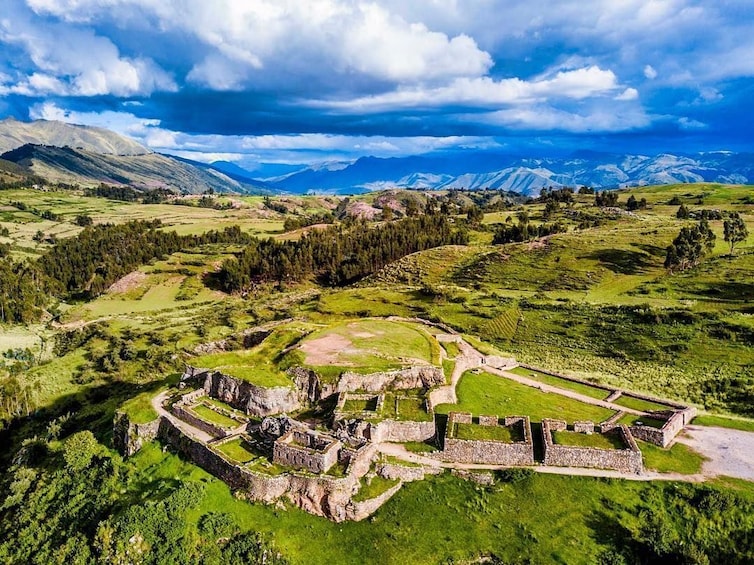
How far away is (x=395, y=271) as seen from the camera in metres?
128

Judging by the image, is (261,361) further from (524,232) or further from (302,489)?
(524,232)

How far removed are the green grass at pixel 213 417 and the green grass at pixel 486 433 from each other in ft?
51.8

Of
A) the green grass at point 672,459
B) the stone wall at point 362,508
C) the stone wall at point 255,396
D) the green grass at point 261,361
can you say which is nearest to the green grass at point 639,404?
the green grass at point 672,459

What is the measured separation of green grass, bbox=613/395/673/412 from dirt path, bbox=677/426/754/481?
3613 mm

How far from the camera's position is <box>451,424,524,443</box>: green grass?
115ft

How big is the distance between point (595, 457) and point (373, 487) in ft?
45.6

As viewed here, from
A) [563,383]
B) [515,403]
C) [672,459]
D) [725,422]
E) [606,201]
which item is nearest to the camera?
[672,459]

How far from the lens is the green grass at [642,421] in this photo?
38156 millimetres

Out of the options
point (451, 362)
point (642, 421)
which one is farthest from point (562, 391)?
point (451, 362)

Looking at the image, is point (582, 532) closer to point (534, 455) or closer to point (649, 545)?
point (649, 545)

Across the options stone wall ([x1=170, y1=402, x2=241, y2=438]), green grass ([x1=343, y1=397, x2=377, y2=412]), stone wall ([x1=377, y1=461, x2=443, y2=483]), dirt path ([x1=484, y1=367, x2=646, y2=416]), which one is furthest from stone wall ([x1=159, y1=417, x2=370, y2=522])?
dirt path ([x1=484, y1=367, x2=646, y2=416])

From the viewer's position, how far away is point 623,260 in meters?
108

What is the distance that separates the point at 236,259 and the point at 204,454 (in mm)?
113797

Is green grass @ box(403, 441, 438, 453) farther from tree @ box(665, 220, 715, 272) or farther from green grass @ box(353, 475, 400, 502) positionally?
tree @ box(665, 220, 715, 272)
